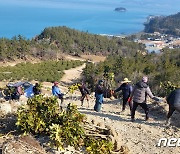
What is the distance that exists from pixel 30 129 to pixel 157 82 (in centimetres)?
2778

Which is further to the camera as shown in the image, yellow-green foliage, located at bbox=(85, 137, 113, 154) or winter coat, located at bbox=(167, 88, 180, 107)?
winter coat, located at bbox=(167, 88, 180, 107)

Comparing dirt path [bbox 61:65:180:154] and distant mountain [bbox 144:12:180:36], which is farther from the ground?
distant mountain [bbox 144:12:180:36]

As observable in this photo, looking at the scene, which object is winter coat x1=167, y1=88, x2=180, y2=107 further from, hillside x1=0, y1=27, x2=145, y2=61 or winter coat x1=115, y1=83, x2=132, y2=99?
hillside x1=0, y1=27, x2=145, y2=61

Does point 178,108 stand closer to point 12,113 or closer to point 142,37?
point 12,113

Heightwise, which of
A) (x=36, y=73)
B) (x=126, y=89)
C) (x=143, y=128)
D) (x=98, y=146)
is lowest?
(x=36, y=73)

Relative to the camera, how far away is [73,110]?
256 inches

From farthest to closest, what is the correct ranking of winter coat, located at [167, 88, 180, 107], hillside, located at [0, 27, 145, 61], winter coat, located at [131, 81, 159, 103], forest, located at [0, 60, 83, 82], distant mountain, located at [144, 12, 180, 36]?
1. distant mountain, located at [144, 12, 180, 36]
2. hillside, located at [0, 27, 145, 61]
3. forest, located at [0, 60, 83, 82]
4. winter coat, located at [131, 81, 159, 103]
5. winter coat, located at [167, 88, 180, 107]

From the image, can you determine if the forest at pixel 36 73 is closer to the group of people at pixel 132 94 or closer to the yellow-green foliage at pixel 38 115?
the group of people at pixel 132 94

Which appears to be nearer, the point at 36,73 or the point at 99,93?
the point at 99,93

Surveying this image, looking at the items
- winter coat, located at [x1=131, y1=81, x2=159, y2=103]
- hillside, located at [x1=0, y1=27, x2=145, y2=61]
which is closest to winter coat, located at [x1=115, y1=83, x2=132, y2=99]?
winter coat, located at [x1=131, y1=81, x2=159, y2=103]

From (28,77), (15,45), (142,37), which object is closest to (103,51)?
(15,45)

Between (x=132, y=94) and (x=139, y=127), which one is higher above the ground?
(x=132, y=94)

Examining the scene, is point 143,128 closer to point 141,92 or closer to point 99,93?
point 141,92

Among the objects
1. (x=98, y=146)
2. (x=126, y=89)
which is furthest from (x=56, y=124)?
(x=126, y=89)
